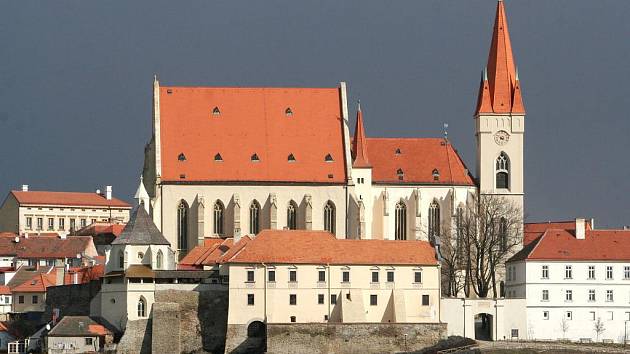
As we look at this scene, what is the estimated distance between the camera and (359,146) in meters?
118

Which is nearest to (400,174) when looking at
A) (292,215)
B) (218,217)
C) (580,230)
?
(292,215)

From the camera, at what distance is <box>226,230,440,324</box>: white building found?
308 feet

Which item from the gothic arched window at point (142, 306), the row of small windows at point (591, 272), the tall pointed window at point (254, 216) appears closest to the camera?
the gothic arched window at point (142, 306)

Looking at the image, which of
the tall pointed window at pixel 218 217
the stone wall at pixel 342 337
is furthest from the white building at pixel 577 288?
the tall pointed window at pixel 218 217

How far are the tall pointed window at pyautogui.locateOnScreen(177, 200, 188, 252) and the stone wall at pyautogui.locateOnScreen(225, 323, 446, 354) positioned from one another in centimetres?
2275

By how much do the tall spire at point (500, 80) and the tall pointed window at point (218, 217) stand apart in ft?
68.9

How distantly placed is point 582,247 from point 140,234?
27279 mm

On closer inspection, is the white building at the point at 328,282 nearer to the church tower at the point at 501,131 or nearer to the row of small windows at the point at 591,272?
the row of small windows at the point at 591,272

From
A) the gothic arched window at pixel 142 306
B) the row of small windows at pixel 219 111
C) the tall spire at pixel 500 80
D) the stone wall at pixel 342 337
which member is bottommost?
the stone wall at pixel 342 337

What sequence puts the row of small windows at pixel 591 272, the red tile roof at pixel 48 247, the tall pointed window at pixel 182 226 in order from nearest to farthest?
the row of small windows at pixel 591 272
the tall pointed window at pixel 182 226
the red tile roof at pixel 48 247

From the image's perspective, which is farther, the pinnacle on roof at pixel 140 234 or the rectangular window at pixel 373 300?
the pinnacle on roof at pixel 140 234

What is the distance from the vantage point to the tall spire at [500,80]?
122188 millimetres

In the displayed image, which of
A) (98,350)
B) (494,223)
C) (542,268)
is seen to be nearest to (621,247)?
(542,268)

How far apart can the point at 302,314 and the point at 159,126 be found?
27.9 m
